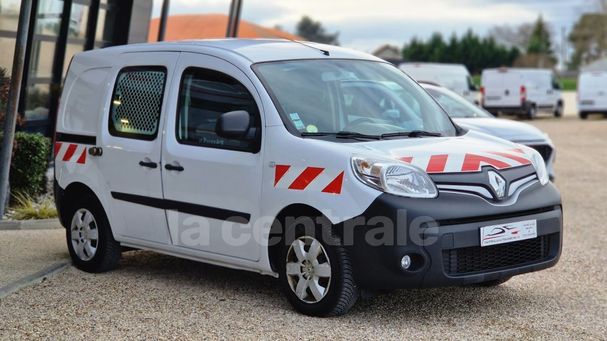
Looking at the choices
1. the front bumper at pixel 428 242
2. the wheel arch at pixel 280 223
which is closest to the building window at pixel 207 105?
the wheel arch at pixel 280 223

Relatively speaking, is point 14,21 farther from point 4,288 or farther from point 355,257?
point 355,257

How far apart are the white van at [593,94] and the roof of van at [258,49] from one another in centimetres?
2984

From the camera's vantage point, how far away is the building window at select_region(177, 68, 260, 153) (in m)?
6.79

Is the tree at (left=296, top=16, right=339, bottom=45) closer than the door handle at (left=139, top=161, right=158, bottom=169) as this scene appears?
No

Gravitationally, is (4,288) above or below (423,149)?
below

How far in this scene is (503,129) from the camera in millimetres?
12312

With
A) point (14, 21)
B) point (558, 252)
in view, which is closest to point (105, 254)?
point (558, 252)

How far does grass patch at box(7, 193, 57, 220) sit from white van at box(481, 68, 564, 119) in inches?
1021

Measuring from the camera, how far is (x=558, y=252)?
6.66 meters

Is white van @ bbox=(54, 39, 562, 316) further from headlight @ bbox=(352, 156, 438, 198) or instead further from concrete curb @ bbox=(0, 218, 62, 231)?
concrete curb @ bbox=(0, 218, 62, 231)

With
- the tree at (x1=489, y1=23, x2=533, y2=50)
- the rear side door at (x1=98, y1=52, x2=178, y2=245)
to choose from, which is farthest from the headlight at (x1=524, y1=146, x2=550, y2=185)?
the tree at (x1=489, y1=23, x2=533, y2=50)

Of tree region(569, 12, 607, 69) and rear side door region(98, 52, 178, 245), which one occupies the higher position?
tree region(569, 12, 607, 69)

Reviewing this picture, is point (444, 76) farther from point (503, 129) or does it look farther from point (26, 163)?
point (26, 163)

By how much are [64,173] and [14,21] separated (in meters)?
6.96
